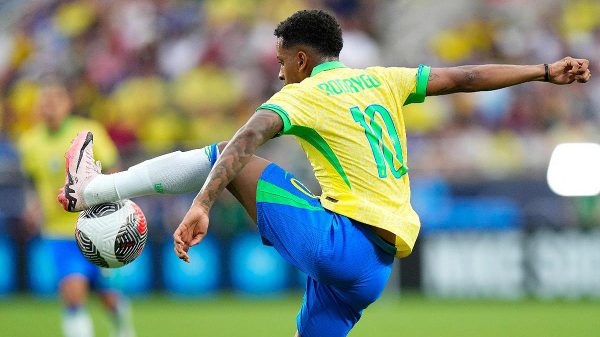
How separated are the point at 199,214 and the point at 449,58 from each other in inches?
435

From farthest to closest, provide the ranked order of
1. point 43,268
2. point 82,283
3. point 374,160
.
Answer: point 43,268 → point 82,283 → point 374,160

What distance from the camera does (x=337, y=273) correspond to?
499 cm

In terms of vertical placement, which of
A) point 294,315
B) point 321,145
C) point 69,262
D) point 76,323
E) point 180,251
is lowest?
point 294,315

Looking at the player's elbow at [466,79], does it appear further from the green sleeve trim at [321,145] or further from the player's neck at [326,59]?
the green sleeve trim at [321,145]

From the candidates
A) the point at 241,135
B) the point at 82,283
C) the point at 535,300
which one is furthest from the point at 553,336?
the point at 241,135

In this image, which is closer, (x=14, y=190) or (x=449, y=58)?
(x=14, y=190)

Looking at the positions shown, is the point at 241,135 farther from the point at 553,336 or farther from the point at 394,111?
the point at 553,336

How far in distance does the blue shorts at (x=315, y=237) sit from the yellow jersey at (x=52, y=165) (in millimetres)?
4082

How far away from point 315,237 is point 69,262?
172 inches

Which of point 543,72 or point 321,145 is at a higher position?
point 543,72

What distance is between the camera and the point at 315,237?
4898 mm

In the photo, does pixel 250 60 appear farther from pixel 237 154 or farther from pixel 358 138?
pixel 237 154

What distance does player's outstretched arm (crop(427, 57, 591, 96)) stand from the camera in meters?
5.23

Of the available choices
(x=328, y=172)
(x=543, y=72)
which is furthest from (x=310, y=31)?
(x=543, y=72)
